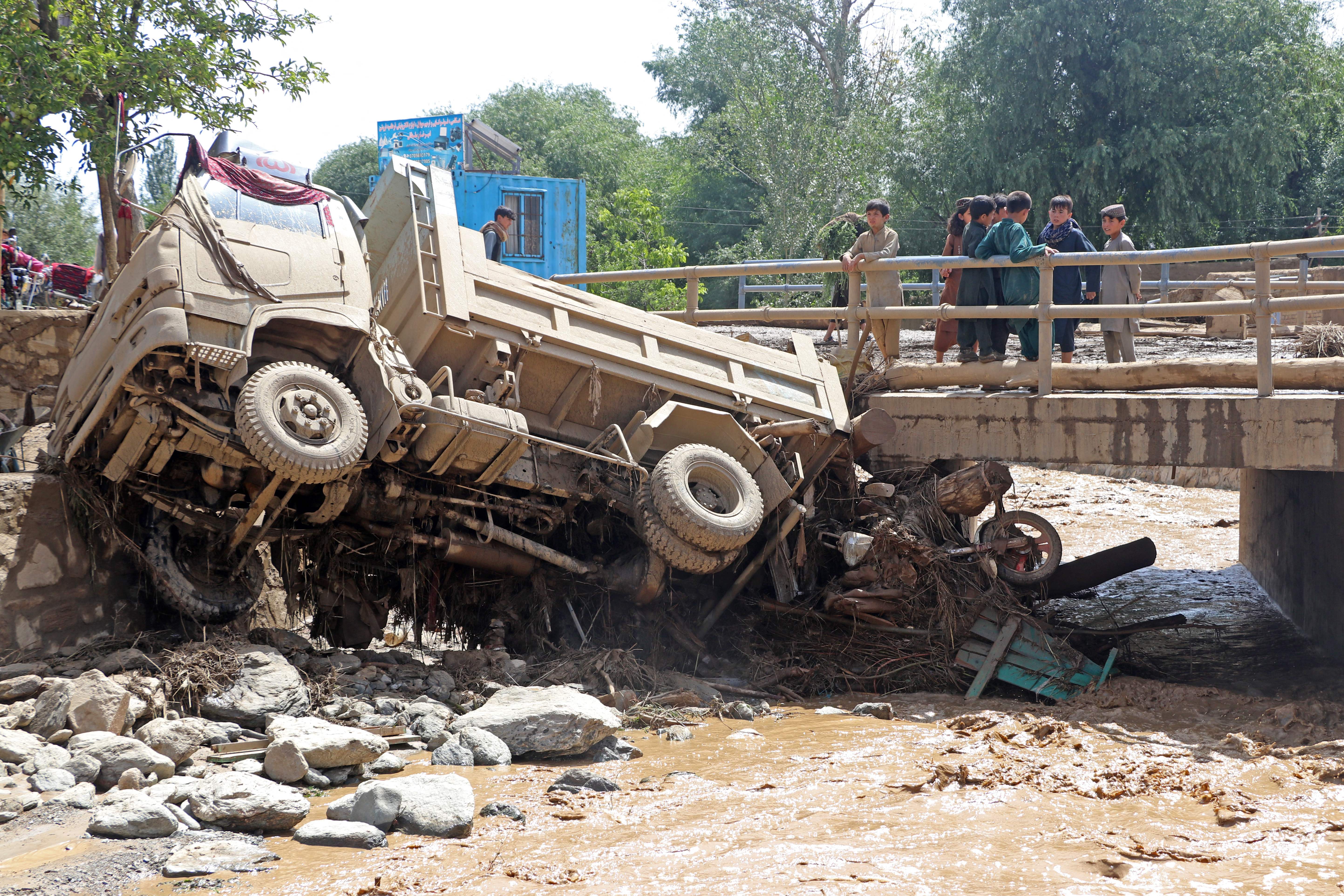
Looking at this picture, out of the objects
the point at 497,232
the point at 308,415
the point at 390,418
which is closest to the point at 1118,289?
the point at 497,232

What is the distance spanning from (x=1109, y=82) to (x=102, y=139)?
62.5ft

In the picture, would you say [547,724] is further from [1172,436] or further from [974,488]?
[1172,436]

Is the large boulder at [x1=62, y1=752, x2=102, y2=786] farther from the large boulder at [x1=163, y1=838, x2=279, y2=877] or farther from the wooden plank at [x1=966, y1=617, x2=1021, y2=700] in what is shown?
the wooden plank at [x1=966, y1=617, x2=1021, y2=700]

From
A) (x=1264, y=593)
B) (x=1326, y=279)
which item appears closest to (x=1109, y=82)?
(x=1326, y=279)

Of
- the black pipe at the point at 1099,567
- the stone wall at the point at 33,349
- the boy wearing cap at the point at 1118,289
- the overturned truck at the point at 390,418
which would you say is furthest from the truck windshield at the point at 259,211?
the boy wearing cap at the point at 1118,289

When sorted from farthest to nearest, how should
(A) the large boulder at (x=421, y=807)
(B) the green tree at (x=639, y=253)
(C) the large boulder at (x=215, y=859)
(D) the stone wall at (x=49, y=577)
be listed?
(B) the green tree at (x=639, y=253), (D) the stone wall at (x=49, y=577), (A) the large boulder at (x=421, y=807), (C) the large boulder at (x=215, y=859)

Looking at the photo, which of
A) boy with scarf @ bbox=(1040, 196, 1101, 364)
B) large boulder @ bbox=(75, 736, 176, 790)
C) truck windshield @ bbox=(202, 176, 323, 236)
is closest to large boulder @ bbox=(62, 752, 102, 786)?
large boulder @ bbox=(75, 736, 176, 790)

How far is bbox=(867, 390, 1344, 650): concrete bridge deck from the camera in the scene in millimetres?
8141

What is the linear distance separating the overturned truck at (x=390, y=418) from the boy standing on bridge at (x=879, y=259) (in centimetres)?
133

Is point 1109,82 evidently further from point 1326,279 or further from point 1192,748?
point 1192,748

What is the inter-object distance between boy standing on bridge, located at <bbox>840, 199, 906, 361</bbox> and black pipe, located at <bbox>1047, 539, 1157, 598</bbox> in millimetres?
2429

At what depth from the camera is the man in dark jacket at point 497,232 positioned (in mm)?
10344

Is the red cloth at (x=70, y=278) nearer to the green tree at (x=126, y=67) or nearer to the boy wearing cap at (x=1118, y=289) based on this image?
the green tree at (x=126, y=67)

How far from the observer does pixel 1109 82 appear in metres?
22.9
